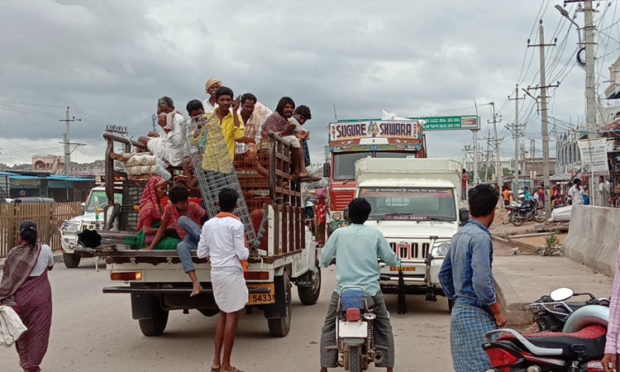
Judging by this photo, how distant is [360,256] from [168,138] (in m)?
3.62

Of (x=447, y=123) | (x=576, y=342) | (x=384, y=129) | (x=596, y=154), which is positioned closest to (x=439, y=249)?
(x=576, y=342)

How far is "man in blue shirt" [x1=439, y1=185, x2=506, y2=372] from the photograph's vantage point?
13.6 feet

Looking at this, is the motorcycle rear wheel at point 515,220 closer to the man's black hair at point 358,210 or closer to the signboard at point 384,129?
the signboard at point 384,129

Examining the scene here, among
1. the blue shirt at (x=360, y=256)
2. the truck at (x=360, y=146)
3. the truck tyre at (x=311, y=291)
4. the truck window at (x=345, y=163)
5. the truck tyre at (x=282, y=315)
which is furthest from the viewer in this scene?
the truck window at (x=345, y=163)

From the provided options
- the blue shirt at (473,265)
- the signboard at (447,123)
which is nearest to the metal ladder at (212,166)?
the blue shirt at (473,265)

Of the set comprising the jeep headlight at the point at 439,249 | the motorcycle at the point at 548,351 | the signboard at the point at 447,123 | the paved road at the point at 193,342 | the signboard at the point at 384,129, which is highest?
the signboard at the point at 447,123

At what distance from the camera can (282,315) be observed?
8211 mm

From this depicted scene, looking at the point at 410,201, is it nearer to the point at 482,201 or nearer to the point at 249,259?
the point at 249,259

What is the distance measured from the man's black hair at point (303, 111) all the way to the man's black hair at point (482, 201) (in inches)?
230

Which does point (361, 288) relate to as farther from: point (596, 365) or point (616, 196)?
point (616, 196)

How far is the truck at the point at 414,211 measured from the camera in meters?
10.3

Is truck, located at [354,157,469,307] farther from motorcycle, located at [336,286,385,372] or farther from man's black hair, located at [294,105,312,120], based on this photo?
motorcycle, located at [336,286,385,372]

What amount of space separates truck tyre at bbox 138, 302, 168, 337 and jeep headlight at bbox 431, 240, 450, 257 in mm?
4194

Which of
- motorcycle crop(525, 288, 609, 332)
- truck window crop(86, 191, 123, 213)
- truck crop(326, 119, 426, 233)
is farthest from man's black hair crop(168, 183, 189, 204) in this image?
truck window crop(86, 191, 123, 213)
